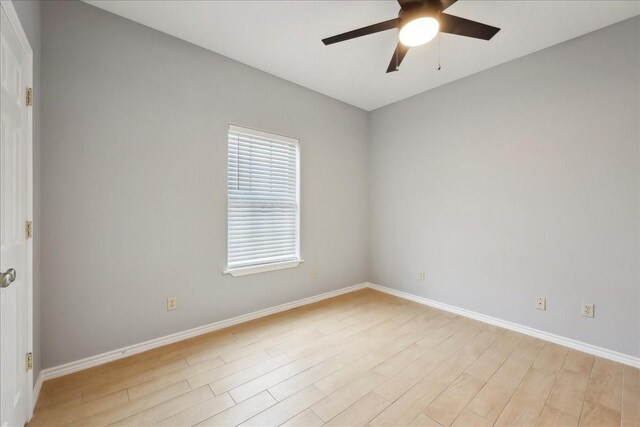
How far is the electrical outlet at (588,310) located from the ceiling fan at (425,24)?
246cm

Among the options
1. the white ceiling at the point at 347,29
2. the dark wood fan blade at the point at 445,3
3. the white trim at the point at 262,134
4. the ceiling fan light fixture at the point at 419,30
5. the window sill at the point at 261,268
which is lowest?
the window sill at the point at 261,268

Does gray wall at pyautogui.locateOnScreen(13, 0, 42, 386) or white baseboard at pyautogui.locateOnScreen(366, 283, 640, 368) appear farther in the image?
white baseboard at pyautogui.locateOnScreen(366, 283, 640, 368)

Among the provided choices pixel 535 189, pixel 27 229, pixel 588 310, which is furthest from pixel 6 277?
pixel 588 310

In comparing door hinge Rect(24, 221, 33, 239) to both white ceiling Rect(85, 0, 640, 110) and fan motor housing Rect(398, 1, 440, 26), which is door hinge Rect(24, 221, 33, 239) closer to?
white ceiling Rect(85, 0, 640, 110)

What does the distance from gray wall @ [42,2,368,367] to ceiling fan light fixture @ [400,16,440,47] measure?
1.74 m

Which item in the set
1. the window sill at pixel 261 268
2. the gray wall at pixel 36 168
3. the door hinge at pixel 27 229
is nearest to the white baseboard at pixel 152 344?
the gray wall at pixel 36 168

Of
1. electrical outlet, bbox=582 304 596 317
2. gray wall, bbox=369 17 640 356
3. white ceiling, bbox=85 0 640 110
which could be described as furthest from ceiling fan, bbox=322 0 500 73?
electrical outlet, bbox=582 304 596 317

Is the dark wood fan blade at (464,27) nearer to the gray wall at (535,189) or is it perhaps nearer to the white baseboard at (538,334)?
the gray wall at (535,189)

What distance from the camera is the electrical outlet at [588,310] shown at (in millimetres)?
2421

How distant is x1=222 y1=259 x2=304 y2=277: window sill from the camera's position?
2906 mm

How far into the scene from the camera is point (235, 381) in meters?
1.98

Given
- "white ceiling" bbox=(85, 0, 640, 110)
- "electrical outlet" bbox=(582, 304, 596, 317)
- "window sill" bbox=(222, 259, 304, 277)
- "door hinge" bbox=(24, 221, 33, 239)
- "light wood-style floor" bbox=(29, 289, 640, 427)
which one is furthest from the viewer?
"window sill" bbox=(222, 259, 304, 277)

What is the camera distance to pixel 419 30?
1.86 m

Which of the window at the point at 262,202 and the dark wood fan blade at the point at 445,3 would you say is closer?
the dark wood fan blade at the point at 445,3
